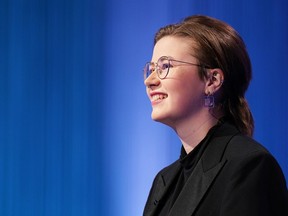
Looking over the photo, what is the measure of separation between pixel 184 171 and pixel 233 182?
0.91 ft

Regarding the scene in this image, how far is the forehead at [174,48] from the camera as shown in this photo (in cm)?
125

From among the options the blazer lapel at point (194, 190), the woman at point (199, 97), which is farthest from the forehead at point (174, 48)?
the blazer lapel at point (194, 190)

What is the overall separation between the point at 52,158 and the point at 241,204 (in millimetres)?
1217

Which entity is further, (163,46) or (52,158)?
(52,158)

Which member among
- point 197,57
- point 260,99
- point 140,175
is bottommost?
point 140,175

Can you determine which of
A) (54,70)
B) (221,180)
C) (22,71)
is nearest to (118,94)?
(54,70)

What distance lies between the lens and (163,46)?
4.24 feet

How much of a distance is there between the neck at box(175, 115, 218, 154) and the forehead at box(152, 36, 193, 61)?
17 centimetres

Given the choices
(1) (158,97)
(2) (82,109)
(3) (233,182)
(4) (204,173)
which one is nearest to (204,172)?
(4) (204,173)

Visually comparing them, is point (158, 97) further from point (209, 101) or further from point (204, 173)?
point (204, 173)

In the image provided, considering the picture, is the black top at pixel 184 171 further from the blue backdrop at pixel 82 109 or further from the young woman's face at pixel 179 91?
the blue backdrop at pixel 82 109

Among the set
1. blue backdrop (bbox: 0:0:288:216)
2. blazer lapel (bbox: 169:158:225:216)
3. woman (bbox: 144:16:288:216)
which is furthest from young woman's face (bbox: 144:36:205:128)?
blue backdrop (bbox: 0:0:288:216)

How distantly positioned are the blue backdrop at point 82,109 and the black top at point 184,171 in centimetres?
70

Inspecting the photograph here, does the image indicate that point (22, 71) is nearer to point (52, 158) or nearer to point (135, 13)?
point (52, 158)
